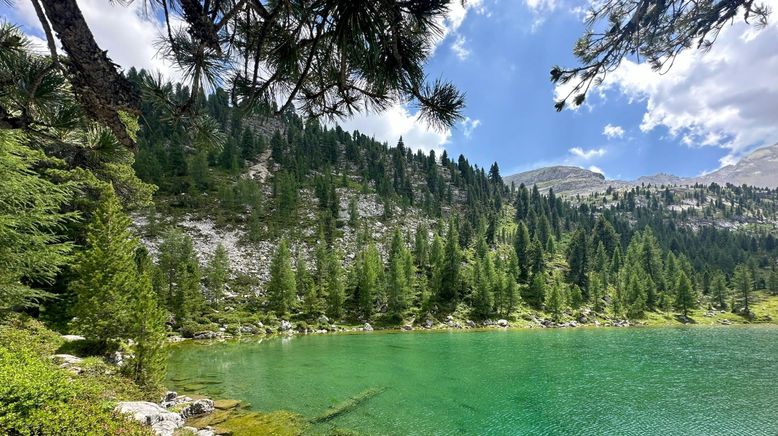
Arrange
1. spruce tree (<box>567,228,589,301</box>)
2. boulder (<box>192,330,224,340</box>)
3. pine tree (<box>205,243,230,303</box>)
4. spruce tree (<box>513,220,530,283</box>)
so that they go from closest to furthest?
boulder (<box>192,330,224,340</box>)
pine tree (<box>205,243,230,303</box>)
spruce tree (<box>567,228,589,301</box>)
spruce tree (<box>513,220,530,283</box>)

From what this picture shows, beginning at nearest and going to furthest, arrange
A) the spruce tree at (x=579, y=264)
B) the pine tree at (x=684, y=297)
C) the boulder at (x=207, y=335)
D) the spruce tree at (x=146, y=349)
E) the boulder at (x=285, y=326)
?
the spruce tree at (x=146, y=349) < the boulder at (x=207, y=335) < the boulder at (x=285, y=326) < the pine tree at (x=684, y=297) < the spruce tree at (x=579, y=264)

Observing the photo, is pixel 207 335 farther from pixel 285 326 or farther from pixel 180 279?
pixel 285 326

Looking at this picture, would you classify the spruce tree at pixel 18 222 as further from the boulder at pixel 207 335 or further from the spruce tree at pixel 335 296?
the spruce tree at pixel 335 296

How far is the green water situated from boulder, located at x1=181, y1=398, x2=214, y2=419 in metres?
2.07

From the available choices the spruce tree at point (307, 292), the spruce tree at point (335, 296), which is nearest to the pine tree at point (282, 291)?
the spruce tree at point (307, 292)

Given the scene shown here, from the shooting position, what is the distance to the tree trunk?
2.44 meters

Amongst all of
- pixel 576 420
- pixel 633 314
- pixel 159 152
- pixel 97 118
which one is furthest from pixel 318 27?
pixel 159 152

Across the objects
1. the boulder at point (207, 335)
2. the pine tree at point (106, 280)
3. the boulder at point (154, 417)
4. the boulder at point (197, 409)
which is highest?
the pine tree at point (106, 280)

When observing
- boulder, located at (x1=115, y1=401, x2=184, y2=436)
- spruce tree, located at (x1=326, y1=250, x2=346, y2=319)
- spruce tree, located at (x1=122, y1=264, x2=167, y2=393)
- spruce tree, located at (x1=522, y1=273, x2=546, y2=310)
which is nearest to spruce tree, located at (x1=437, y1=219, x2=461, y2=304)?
spruce tree, located at (x1=522, y1=273, x2=546, y2=310)

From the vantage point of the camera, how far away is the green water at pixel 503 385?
17.1 meters

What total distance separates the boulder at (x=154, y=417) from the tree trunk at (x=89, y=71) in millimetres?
11405

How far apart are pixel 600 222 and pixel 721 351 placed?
283 ft

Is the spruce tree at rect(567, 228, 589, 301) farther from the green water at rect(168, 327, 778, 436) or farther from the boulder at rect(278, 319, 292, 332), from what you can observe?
the boulder at rect(278, 319, 292, 332)

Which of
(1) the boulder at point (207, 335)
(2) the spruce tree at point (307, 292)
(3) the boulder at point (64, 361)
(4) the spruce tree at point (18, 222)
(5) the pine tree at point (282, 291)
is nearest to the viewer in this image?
(4) the spruce tree at point (18, 222)
